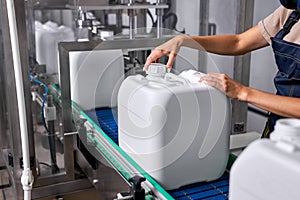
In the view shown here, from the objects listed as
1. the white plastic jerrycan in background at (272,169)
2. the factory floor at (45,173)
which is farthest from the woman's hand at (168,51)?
the white plastic jerrycan in background at (272,169)

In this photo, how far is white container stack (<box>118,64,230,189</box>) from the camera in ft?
3.35

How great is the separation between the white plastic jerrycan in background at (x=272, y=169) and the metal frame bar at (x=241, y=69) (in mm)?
1192

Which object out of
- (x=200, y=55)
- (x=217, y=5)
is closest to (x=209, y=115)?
(x=200, y=55)

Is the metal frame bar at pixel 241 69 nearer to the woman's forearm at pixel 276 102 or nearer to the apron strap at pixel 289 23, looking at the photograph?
the apron strap at pixel 289 23

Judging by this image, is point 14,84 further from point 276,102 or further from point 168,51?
point 276,102

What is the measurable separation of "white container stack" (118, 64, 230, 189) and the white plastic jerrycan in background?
44 centimetres

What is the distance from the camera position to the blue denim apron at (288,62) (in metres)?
1.17

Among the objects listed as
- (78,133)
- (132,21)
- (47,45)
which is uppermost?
(132,21)

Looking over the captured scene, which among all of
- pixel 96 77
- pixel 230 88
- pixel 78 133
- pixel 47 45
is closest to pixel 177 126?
pixel 230 88

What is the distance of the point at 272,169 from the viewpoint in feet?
1.74

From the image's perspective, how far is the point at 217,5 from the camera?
104 inches

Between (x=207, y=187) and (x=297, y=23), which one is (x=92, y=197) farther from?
(x=297, y=23)

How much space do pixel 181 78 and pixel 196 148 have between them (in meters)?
0.21

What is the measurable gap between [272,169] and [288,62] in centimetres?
75
